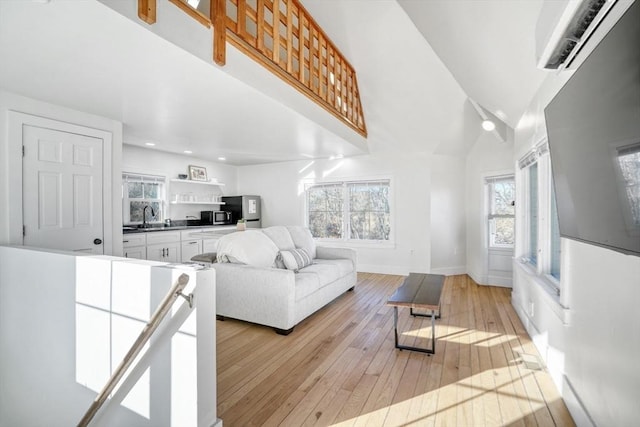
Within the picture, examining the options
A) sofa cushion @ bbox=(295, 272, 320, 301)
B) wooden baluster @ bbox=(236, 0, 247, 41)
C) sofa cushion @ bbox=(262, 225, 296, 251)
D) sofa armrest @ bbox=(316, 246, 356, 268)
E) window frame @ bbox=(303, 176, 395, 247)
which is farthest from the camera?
window frame @ bbox=(303, 176, 395, 247)

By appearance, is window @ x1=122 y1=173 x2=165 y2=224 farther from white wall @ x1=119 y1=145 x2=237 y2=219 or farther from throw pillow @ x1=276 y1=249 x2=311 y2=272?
throw pillow @ x1=276 y1=249 x2=311 y2=272

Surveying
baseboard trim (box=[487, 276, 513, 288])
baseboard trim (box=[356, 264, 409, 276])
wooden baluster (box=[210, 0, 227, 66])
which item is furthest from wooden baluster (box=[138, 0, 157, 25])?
baseboard trim (box=[487, 276, 513, 288])

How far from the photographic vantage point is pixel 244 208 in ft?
21.1

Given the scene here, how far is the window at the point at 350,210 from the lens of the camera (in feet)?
18.9

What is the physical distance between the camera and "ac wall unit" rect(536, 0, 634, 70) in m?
1.09

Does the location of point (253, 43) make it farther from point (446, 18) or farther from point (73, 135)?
point (73, 135)

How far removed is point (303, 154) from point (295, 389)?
427 cm

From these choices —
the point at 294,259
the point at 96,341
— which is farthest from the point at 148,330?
the point at 294,259

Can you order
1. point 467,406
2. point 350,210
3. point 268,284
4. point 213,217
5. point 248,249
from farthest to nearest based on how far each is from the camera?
point 213,217
point 350,210
point 248,249
point 268,284
point 467,406

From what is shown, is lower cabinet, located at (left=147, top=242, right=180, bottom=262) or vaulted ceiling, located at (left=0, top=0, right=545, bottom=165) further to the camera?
A: lower cabinet, located at (left=147, top=242, right=180, bottom=262)

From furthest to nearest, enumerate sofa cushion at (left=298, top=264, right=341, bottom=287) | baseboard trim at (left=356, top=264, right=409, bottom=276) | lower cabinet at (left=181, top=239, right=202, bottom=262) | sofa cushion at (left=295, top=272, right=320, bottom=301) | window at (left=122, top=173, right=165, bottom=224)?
baseboard trim at (left=356, top=264, right=409, bottom=276) → lower cabinet at (left=181, top=239, right=202, bottom=262) → window at (left=122, top=173, right=165, bottom=224) → sofa cushion at (left=298, top=264, right=341, bottom=287) → sofa cushion at (left=295, top=272, right=320, bottom=301)

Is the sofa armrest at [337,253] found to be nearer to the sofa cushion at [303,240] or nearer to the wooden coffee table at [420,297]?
the sofa cushion at [303,240]

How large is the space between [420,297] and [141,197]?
190 inches

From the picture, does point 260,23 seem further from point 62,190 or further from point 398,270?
point 398,270
